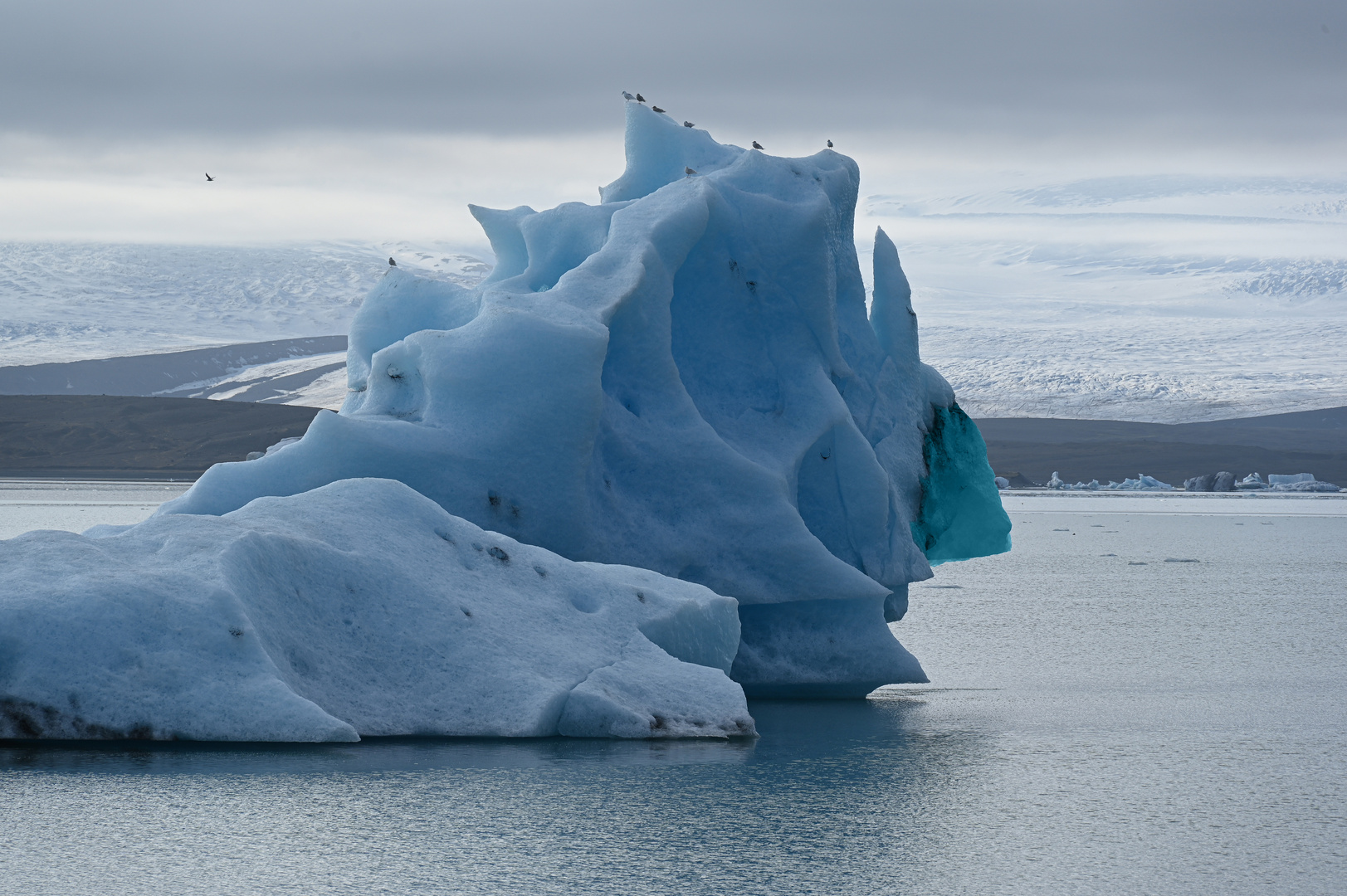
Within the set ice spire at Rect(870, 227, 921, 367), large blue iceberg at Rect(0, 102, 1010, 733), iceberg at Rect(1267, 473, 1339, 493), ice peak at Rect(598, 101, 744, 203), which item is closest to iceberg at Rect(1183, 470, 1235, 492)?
iceberg at Rect(1267, 473, 1339, 493)

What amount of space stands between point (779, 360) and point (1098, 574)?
981 cm

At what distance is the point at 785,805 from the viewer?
17.9 feet

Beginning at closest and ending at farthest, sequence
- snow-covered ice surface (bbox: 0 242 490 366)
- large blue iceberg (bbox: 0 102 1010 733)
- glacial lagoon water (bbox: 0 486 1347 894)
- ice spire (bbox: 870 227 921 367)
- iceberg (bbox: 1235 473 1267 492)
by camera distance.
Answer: glacial lagoon water (bbox: 0 486 1347 894)
large blue iceberg (bbox: 0 102 1010 733)
ice spire (bbox: 870 227 921 367)
iceberg (bbox: 1235 473 1267 492)
snow-covered ice surface (bbox: 0 242 490 366)

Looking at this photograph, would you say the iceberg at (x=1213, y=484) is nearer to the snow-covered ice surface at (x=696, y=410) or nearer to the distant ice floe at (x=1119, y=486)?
the distant ice floe at (x=1119, y=486)

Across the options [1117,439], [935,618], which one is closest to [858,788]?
[935,618]

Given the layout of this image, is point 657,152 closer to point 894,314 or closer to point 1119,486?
point 894,314

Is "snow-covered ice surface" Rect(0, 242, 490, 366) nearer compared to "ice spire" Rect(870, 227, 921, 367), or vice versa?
"ice spire" Rect(870, 227, 921, 367)

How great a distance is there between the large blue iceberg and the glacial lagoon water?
2.58ft

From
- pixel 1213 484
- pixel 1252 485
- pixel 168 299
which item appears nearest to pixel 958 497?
pixel 1213 484

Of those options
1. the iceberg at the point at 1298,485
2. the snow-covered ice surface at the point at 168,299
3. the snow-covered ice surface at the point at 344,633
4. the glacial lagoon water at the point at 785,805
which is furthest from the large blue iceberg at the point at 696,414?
the snow-covered ice surface at the point at 168,299

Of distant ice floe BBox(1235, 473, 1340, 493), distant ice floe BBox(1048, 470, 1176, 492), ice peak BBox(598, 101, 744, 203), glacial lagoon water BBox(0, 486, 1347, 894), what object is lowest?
distant ice floe BBox(1048, 470, 1176, 492)

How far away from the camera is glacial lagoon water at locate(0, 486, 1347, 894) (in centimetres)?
440

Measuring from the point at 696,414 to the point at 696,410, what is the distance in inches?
4.1

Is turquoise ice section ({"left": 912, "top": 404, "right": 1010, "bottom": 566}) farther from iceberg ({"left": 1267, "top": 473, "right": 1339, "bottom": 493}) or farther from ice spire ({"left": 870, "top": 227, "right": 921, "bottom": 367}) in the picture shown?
iceberg ({"left": 1267, "top": 473, "right": 1339, "bottom": 493})
